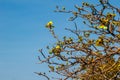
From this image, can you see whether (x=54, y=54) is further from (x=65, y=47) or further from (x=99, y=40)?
(x=99, y=40)

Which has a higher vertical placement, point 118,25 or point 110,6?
point 110,6

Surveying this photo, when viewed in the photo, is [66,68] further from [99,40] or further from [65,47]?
[99,40]

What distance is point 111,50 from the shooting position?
9.15m

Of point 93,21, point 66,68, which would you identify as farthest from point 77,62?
point 93,21

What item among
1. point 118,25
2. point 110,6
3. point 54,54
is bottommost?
point 54,54

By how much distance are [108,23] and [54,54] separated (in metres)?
1.66

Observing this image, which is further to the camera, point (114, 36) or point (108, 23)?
point (114, 36)

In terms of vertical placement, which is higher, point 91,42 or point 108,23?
point 91,42

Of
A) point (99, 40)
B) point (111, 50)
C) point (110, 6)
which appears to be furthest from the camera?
point (110, 6)

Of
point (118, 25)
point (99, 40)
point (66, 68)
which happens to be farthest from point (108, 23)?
point (66, 68)

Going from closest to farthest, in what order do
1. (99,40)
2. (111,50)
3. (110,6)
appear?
(99,40) → (111,50) → (110,6)

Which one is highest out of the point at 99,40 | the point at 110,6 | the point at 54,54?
the point at 110,6

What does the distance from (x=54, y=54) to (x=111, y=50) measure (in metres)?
1.33

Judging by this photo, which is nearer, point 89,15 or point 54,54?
point 54,54
